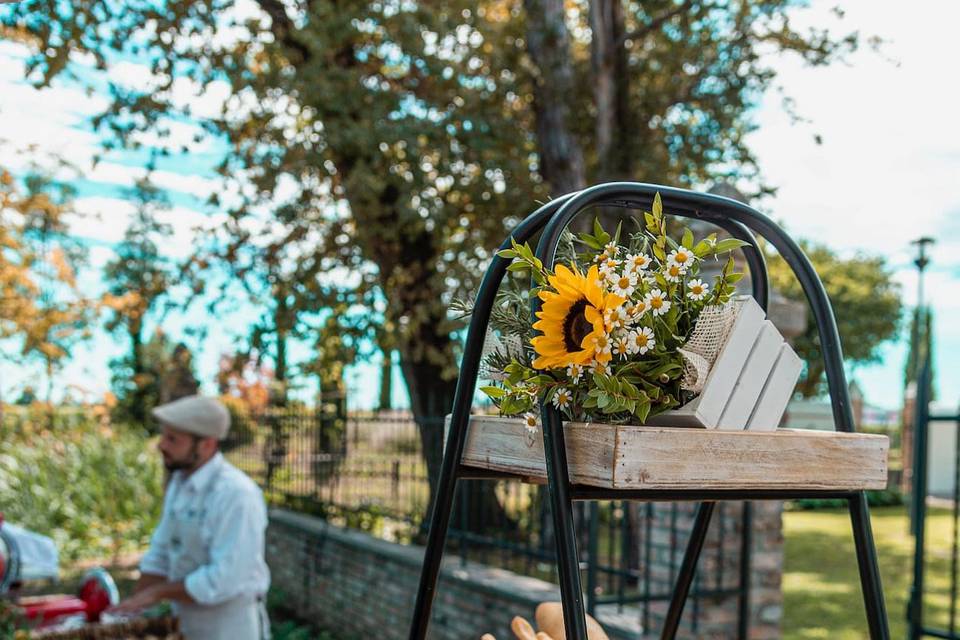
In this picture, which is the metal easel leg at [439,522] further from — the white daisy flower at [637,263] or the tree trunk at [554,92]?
the tree trunk at [554,92]

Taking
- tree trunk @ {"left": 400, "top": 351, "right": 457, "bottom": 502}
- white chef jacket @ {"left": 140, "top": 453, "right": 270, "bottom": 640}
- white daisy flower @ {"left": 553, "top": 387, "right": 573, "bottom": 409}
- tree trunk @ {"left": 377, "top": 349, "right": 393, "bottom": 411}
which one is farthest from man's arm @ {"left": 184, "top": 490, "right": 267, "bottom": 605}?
tree trunk @ {"left": 400, "top": 351, "right": 457, "bottom": 502}

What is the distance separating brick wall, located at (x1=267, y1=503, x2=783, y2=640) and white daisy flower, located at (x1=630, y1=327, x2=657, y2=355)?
3600 millimetres

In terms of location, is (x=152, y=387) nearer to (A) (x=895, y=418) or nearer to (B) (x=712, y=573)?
(B) (x=712, y=573)

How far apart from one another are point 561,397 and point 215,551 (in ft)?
10.9

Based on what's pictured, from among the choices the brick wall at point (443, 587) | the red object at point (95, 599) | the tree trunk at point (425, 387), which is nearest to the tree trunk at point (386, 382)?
the tree trunk at point (425, 387)

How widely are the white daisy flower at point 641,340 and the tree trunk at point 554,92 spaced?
7.04 meters

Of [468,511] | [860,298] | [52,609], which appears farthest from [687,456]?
[860,298]

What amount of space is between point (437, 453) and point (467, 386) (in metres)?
7.23

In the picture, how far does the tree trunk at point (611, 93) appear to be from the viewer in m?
8.23

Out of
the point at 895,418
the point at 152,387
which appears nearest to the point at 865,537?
the point at 152,387

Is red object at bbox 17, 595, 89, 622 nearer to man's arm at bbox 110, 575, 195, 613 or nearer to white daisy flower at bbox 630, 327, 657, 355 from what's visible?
man's arm at bbox 110, 575, 195, 613

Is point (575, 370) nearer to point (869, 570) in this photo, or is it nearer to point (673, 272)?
point (673, 272)

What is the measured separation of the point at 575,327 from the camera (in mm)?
1335

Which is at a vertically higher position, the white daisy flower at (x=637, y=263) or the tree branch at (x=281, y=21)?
the tree branch at (x=281, y=21)
